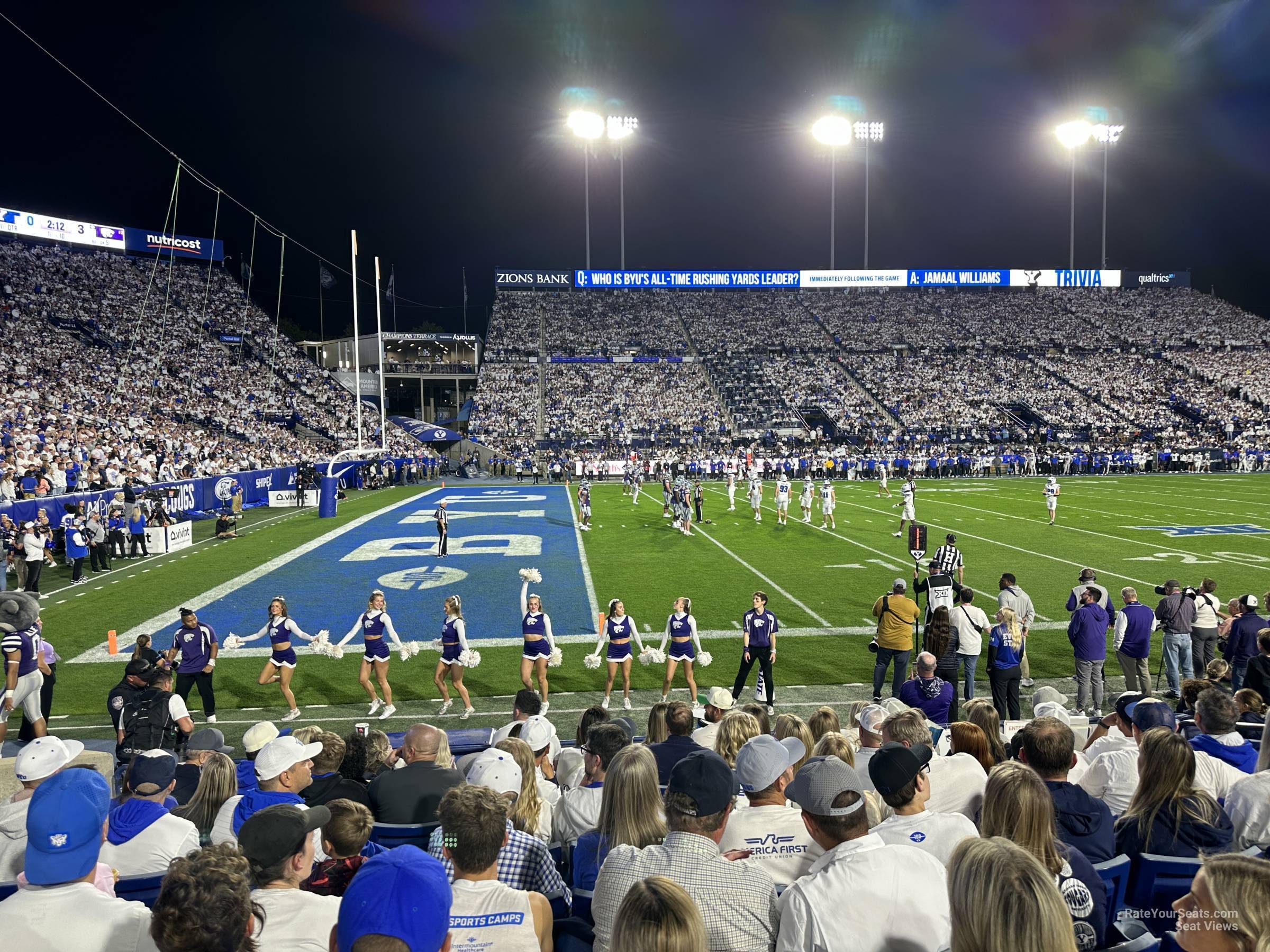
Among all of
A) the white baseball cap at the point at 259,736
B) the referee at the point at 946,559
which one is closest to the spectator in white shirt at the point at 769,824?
the white baseball cap at the point at 259,736

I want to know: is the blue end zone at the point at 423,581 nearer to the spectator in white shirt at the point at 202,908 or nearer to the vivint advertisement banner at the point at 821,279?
the spectator in white shirt at the point at 202,908

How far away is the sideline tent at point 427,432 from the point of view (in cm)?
5334

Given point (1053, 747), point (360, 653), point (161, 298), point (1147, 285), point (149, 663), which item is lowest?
point (360, 653)

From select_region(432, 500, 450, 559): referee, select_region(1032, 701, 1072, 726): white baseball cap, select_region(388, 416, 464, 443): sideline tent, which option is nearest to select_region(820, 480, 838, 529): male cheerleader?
select_region(432, 500, 450, 559): referee

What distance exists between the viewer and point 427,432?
53750 mm

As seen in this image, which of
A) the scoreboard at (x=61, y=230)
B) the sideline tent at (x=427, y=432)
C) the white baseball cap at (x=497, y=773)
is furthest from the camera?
the sideline tent at (x=427, y=432)

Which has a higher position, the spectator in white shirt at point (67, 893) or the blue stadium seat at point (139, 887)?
the spectator in white shirt at point (67, 893)

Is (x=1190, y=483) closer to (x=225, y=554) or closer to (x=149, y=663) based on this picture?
(x=225, y=554)

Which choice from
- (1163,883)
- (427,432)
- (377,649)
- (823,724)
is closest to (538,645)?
(377,649)

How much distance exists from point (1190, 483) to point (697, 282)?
46594 millimetres

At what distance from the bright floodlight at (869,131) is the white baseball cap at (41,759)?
228ft

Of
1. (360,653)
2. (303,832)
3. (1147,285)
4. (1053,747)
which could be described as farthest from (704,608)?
(1147,285)

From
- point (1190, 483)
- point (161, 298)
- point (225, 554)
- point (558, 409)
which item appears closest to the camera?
point (225, 554)

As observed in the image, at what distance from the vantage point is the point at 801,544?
73.5ft
